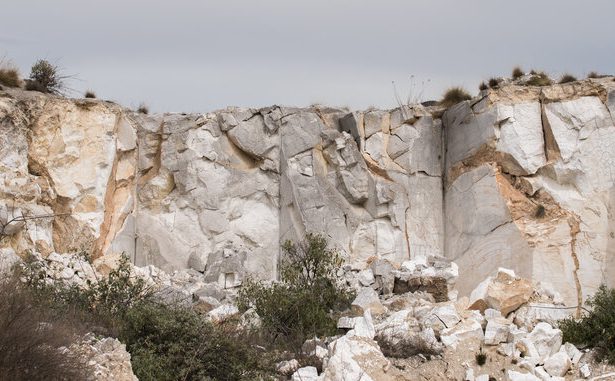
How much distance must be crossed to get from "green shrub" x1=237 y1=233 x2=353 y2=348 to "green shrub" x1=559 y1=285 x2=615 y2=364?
11.1 feet

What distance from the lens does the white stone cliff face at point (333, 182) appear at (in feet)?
57.4

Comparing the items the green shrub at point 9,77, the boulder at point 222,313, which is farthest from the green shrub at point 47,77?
the boulder at point 222,313

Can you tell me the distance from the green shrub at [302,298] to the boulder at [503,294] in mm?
2062

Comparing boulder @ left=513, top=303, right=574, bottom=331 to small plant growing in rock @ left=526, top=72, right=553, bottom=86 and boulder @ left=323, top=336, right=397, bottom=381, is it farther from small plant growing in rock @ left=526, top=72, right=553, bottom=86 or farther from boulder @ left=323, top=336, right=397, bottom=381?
small plant growing in rock @ left=526, top=72, right=553, bottom=86

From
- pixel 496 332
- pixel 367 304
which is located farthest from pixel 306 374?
pixel 496 332

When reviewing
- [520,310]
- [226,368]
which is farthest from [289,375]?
[520,310]

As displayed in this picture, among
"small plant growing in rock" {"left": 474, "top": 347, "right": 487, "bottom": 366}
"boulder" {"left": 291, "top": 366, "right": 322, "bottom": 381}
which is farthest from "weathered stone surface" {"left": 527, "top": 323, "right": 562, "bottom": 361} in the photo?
"boulder" {"left": 291, "top": 366, "right": 322, "bottom": 381}

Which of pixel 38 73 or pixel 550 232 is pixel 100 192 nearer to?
pixel 38 73

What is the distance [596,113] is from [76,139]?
984cm

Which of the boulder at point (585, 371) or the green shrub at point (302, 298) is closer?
the boulder at point (585, 371)

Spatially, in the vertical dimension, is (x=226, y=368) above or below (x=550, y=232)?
below

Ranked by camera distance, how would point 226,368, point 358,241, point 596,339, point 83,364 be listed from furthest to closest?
point 358,241 < point 596,339 < point 226,368 < point 83,364

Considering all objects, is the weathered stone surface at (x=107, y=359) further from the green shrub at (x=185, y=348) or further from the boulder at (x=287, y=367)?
the boulder at (x=287, y=367)

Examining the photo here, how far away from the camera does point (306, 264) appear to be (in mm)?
15820
